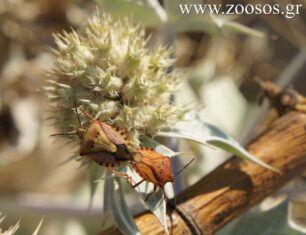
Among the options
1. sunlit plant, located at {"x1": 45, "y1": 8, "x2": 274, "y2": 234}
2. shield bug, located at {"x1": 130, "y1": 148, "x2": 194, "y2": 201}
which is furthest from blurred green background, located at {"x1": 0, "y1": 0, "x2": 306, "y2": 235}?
shield bug, located at {"x1": 130, "y1": 148, "x2": 194, "y2": 201}

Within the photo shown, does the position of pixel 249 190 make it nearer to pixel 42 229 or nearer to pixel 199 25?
pixel 199 25

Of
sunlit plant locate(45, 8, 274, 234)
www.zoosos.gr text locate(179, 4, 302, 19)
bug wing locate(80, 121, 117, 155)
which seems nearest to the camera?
bug wing locate(80, 121, 117, 155)

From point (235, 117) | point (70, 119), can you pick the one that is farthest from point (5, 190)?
point (70, 119)

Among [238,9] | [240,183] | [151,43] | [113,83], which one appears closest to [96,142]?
[113,83]

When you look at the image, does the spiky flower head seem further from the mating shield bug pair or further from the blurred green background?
the blurred green background

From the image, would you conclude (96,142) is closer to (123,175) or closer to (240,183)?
(123,175)
